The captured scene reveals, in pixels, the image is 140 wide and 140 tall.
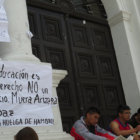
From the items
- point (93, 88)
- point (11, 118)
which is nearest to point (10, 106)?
point (11, 118)

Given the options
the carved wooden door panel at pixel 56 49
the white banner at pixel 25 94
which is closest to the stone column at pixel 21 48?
the white banner at pixel 25 94

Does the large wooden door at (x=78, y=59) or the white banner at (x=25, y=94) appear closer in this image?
the white banner at (x=25, y=94)

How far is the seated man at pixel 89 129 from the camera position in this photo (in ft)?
13.8

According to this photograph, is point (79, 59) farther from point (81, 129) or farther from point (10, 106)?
point (10, 106)

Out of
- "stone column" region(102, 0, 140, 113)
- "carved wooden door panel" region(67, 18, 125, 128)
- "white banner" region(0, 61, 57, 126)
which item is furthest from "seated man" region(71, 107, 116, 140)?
"stone column" region(102, 0, 140, 113)

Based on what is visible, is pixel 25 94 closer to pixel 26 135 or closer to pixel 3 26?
pixel 3 26

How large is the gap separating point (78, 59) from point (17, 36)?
2148mm

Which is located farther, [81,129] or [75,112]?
[75,112]

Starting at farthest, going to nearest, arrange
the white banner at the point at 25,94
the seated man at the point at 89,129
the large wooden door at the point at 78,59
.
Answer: the large wooden door at the point at 78,59, the seated man at the point at 89,129, the white banner at the point at 25,94

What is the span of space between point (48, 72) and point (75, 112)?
1.73m

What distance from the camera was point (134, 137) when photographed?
4.68 m

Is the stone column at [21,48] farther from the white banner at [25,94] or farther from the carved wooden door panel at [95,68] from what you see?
the carved wooden door panel at [95,68]

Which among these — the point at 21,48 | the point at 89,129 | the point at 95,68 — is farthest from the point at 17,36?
the point at 95,68

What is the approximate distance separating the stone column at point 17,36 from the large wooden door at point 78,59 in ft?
4.00
